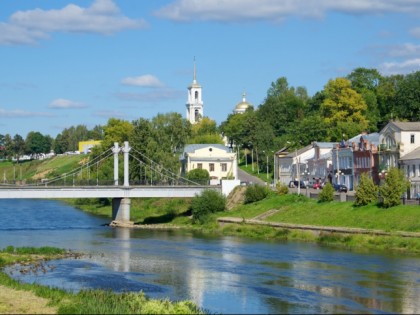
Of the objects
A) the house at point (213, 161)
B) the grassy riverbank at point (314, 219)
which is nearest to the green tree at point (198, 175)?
the grassy riverbank at point (314, 219)

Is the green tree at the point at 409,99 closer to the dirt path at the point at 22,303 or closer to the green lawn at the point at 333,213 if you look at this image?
the green lawn at the point at 333,213

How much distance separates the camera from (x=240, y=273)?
50719 mm

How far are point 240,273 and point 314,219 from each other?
26.0 m

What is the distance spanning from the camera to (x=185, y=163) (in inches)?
4845

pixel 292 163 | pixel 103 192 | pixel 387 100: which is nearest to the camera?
pixel 103 192

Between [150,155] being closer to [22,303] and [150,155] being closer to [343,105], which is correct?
[343,105]

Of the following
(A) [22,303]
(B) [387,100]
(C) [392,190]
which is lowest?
(A) [22,303]

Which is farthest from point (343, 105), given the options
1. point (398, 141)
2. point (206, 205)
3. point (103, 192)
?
point (103, 192)

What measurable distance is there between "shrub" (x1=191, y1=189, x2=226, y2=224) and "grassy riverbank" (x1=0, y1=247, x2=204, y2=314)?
44.9 meters

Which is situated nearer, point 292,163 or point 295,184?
point 295,184

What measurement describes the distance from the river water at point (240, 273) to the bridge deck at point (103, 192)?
542 inches

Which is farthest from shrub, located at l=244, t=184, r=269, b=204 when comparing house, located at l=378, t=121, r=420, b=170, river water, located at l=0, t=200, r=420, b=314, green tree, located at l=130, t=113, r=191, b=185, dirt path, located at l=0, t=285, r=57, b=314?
dirt path, located at l=0, t=285, r=57, b=314

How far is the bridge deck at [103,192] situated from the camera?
88938 mm

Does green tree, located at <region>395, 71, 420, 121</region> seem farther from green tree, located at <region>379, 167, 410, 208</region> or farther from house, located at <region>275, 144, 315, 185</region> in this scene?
green tree, located at <region>379, 167, 410, 208</region>
